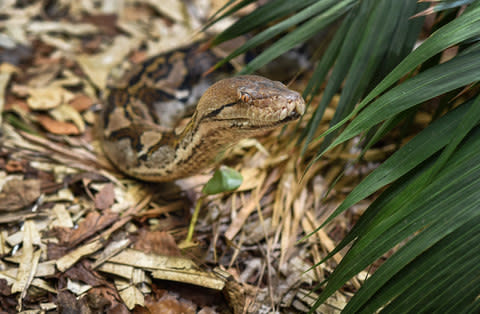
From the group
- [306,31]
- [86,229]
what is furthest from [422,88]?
[86,229]

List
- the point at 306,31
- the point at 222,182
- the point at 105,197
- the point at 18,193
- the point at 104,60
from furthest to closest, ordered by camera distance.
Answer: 1. the point at 104,60
2. the point at 105,197
3. the point at 18,193
4. the point at 222,182
5. the point at 306,31

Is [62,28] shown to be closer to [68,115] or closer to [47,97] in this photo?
[47,97]

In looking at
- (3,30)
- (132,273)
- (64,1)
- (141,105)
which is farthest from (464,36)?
(64,1)

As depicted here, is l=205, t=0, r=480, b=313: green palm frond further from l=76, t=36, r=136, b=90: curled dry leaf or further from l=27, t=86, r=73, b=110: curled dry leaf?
l=76, t=36, r=136, b=90: curled dry leaf

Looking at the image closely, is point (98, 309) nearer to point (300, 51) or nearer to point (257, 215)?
point (257, 215)

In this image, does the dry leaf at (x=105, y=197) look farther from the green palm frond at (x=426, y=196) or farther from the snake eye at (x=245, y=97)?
the green palm frond at (x=426, y=196)

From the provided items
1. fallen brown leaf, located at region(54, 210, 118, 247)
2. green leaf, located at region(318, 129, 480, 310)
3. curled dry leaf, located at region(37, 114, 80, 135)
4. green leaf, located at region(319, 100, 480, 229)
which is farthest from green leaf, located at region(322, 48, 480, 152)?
curled dry leaf, located at region(37, 114, 80, 135)
